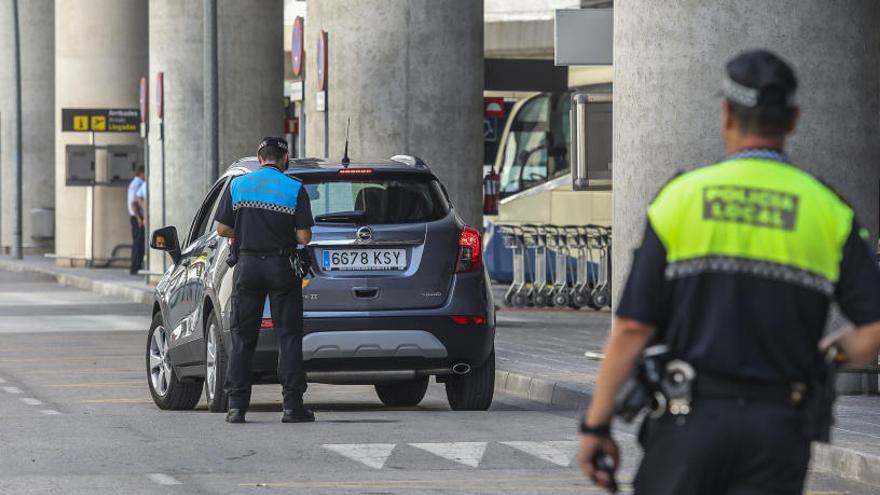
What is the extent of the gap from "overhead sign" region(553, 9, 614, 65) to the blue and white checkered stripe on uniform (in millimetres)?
5106

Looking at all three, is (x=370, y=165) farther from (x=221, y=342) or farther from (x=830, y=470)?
(x=830, y=470)

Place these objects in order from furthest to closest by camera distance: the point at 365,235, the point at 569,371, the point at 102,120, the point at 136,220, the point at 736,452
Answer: the point at 102,120, the point at 136,220, the point at 569,371, the point at 365,235, the point at 736,452

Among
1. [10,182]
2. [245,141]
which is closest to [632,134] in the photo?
[245,141]

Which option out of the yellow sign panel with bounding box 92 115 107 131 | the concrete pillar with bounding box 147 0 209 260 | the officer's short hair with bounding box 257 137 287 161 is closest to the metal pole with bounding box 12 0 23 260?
the yellow sign panel with bounding box 92 115 107 131

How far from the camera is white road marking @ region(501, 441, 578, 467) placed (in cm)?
1152

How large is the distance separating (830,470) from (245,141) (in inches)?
880

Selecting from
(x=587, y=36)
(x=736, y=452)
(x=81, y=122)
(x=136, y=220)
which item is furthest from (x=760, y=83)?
(x=81, y=122)

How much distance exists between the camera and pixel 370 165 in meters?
13.8

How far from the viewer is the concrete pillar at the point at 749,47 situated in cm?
1472

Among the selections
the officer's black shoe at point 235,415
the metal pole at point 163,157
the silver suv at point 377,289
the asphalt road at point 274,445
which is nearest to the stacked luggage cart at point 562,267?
the metal pole at point 163,157

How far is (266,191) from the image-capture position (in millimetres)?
12875

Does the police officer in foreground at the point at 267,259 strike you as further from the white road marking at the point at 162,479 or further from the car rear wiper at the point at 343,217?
the white road marking at the point at 162,479

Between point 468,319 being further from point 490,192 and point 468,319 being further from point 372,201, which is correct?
point 490,192

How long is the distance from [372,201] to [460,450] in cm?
233
